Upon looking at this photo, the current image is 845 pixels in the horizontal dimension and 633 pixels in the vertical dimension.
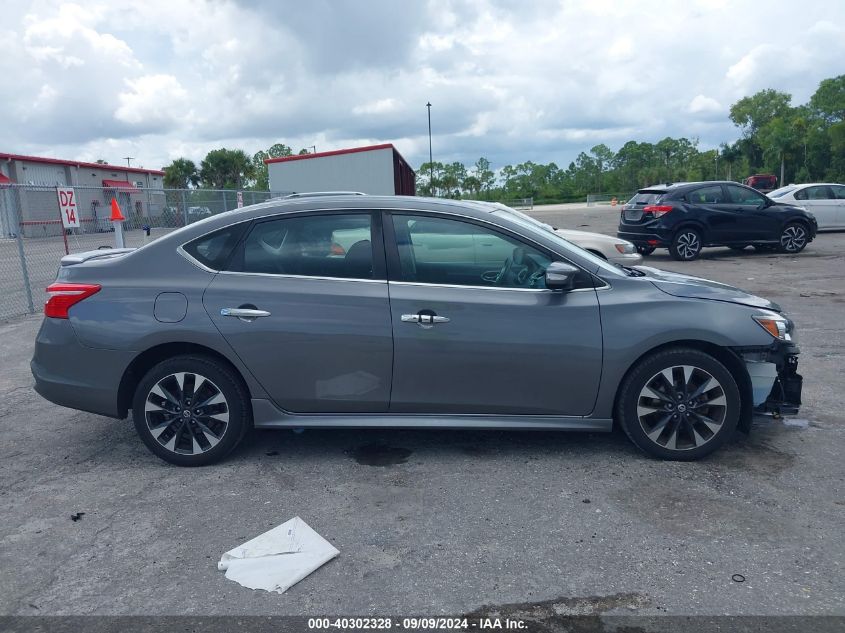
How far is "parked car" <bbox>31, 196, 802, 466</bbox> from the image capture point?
13.2 ft

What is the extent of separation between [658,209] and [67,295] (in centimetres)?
1274

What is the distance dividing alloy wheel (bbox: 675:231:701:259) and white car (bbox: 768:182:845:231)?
681 cm

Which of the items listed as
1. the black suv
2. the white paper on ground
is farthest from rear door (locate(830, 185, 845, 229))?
the white paper on ground

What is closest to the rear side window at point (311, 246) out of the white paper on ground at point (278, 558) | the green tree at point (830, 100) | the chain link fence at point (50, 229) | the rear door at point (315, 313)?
the rear door at point (315, 313)

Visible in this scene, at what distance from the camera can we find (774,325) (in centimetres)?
412

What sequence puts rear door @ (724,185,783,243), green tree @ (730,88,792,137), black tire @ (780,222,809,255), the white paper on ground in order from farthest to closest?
green tree @ (730,88,792,137) < black tire @ (780,222,809,255) < rear door @ (724,185,783,243) < the white paper on ground

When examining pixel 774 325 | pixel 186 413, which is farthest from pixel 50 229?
pixel 774 325

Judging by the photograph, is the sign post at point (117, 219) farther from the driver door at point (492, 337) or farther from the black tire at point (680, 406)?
the black tire at point (680, 406)

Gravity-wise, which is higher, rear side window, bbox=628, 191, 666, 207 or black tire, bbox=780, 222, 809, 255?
rear side window, bbox=628, 191, 666, 207

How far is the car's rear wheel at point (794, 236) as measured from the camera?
1512 cm

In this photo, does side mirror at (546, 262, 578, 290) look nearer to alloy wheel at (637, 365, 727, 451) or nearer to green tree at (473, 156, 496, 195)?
alloy wheel at (637, 365, 727, 451)

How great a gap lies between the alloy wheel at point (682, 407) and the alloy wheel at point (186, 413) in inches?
103

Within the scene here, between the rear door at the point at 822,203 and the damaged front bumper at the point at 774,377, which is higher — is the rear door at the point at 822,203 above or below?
above

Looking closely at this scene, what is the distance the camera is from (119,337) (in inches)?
163
